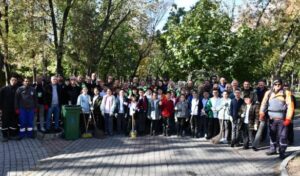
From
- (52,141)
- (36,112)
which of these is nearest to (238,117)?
(52,141)

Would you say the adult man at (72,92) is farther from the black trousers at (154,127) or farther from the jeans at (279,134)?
the jeans at (279,134)

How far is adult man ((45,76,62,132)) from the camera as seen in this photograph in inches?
543

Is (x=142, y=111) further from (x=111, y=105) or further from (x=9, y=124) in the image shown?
(x=9, y=124)

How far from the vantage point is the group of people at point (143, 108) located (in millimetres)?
12336

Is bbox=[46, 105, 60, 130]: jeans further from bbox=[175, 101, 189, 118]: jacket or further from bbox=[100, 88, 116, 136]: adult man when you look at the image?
bbox=[175, 101, 189, 118]: jacket

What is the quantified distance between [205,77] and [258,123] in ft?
20.9

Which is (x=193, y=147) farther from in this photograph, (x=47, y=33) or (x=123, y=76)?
(x=123, y=76)

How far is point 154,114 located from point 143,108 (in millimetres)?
447

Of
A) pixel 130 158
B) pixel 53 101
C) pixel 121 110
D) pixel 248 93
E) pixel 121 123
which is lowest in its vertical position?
pixel 130 158

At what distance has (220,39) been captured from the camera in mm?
17641

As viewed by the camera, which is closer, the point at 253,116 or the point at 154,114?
the point at 253,116

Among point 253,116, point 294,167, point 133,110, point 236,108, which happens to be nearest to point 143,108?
point 133,110

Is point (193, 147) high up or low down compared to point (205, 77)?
down

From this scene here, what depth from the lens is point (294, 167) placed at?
9.33 metres
